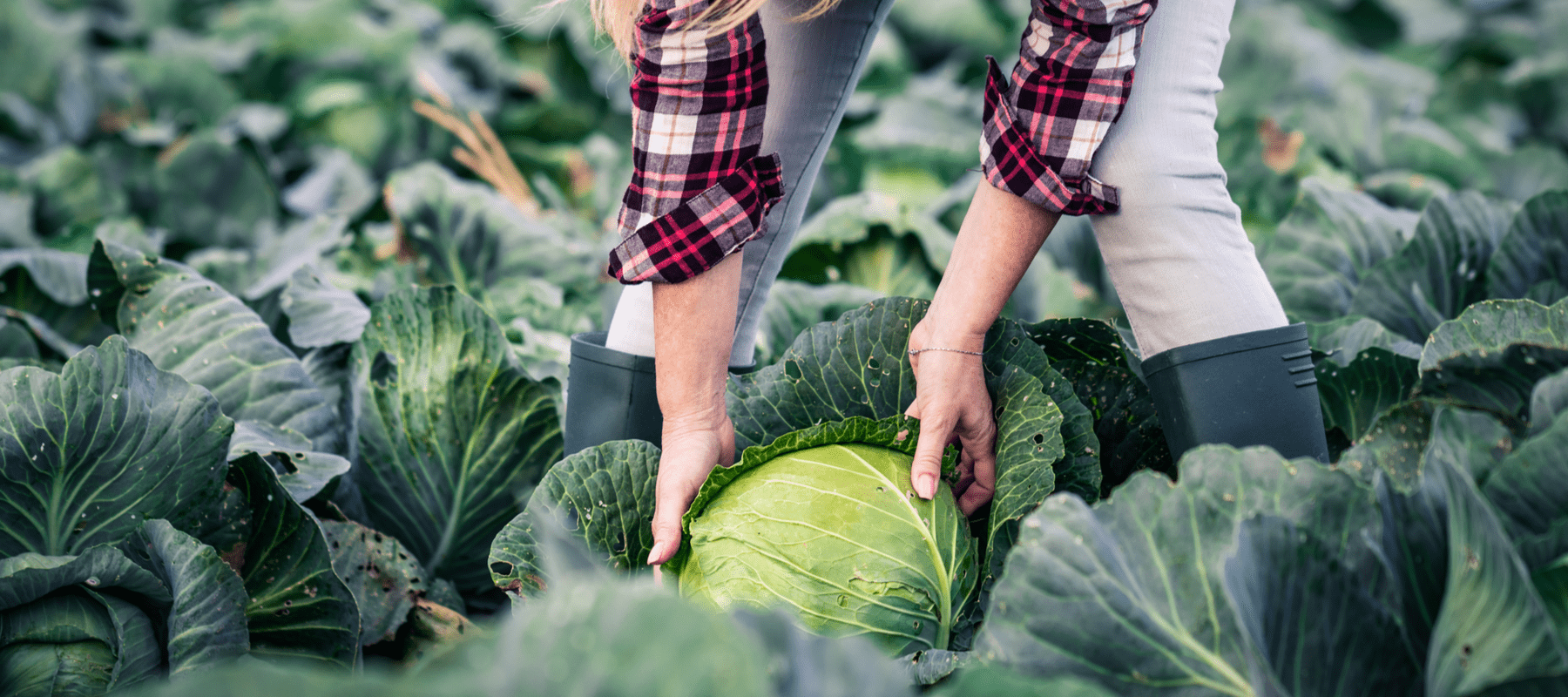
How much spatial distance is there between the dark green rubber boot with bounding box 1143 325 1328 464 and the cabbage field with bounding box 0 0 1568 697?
12cm

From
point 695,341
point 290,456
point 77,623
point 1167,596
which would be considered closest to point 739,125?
point 695,341

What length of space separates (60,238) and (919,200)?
9.34ft

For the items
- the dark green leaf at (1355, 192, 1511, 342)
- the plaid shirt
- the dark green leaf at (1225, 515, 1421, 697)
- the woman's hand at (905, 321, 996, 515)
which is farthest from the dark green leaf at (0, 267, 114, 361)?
the dark green leaf at (1355, 192, 1511, 342)

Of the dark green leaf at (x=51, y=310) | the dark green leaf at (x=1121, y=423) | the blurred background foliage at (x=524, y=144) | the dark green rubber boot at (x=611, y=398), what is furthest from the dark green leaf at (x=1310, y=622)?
the dark green leaf at (x=51, y=310)

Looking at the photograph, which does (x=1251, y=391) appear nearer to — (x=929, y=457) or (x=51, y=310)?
(x=929, y=457)

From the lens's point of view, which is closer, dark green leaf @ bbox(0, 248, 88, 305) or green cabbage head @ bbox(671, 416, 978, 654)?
green cabbage head @ bbox(671, 416, 978, 654)

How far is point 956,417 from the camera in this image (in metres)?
1.40

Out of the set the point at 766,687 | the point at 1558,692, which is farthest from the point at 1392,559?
the point at 766,687

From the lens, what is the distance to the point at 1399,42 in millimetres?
6789

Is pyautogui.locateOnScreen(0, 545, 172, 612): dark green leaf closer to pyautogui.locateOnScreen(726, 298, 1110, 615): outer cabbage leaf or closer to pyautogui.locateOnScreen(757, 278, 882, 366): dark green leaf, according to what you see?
pyautogui.locateOnScreen(726, 298, 1110, 615): outer cabbage leaf

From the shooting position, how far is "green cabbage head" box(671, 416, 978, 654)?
1.31m

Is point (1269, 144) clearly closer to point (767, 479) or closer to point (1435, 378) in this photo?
point (1435, 378)

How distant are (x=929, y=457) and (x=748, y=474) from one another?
24 cm

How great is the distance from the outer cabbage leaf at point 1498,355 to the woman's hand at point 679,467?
34.7 inches
